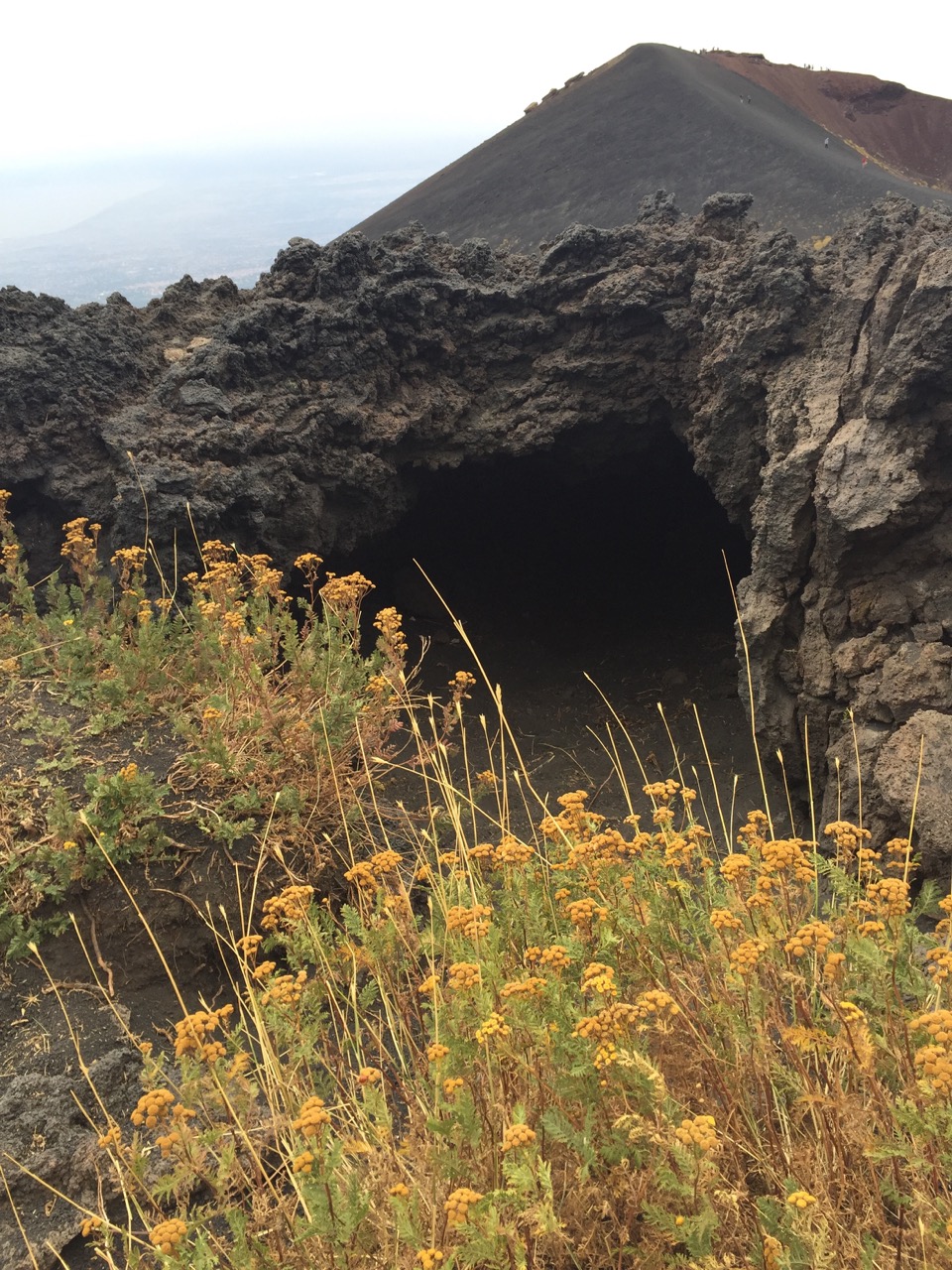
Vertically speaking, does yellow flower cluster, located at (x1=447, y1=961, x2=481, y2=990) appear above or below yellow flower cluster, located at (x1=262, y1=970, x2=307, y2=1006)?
above

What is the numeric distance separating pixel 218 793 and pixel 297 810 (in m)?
0.30

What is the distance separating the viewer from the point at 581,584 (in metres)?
8.05

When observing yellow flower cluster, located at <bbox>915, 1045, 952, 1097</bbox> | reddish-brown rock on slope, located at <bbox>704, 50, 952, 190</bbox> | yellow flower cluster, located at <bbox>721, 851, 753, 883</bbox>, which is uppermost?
reddish-brown rock on slope, located at <bbox>704, 50, 952, 190</bbox>

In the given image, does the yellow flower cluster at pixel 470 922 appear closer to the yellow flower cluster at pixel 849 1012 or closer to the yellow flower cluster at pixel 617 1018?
the yellow flower cluster at pixel 617 1018

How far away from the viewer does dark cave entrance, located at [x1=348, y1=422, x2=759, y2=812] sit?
6.39 m

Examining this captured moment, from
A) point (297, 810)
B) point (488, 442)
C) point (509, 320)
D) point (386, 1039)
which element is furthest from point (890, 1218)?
point (509, 320)

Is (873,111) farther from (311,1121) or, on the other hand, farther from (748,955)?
(311,1121)

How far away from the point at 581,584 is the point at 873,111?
1061 inches

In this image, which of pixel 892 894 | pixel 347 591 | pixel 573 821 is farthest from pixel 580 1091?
pixel 347 591

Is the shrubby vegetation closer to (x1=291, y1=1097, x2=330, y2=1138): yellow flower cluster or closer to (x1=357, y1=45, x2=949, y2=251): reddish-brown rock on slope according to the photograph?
(x1=291, y1=1097, x2=330, y2=1138): yellow flower cluster

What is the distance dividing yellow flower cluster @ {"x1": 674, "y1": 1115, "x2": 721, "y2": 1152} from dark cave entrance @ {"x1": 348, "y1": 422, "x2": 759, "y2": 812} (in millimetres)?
4477

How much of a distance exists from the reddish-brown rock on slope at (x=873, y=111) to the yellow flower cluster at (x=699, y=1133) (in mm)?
28385

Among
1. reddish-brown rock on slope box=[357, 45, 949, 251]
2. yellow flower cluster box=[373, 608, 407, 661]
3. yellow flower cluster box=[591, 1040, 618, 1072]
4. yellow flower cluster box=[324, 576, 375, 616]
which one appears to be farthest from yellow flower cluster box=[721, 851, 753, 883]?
reddish-brown rock on slope box=[357, 45, 949, 251]

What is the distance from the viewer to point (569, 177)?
16312 millimetres
